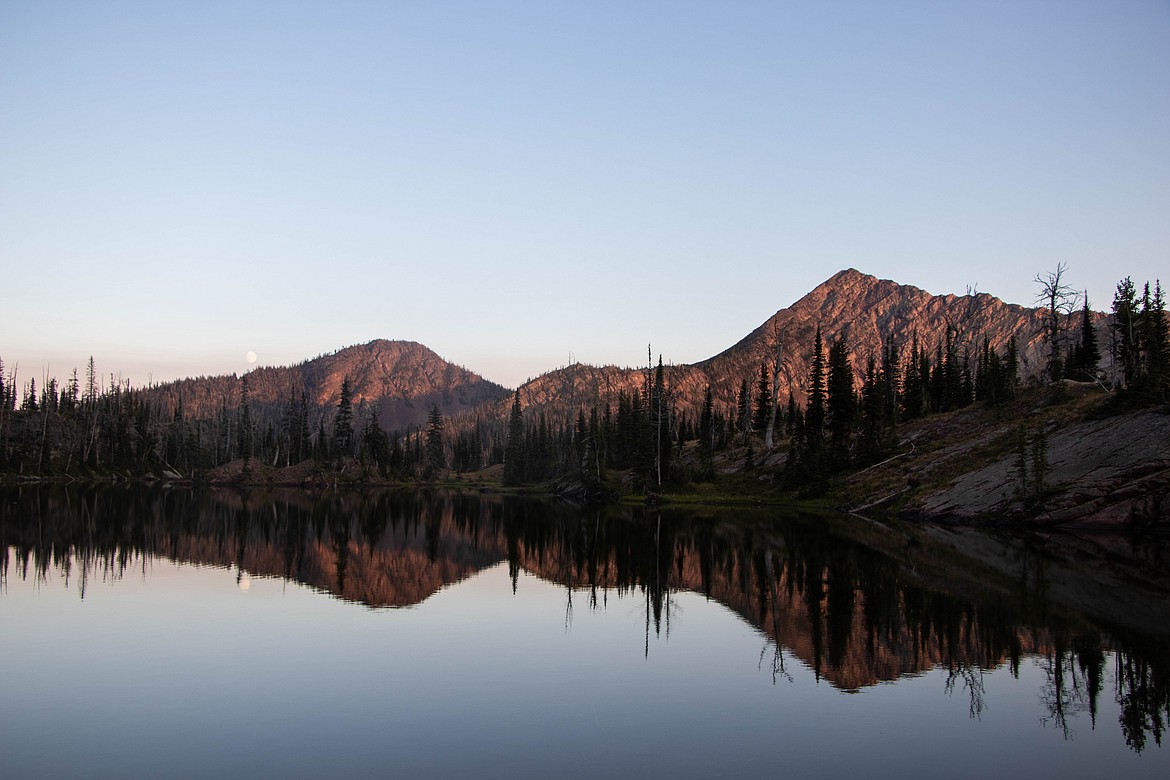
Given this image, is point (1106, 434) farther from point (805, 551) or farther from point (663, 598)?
point (663, 598)

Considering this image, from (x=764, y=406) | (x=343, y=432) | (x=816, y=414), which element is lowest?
(x=343, y=432)

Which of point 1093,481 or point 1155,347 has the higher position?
point 1155,347

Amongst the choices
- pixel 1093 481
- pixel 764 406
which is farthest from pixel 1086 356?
pixel 1093 481

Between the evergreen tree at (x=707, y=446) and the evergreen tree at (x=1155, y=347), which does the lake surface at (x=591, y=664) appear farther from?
the evergreen tree at (x=707, y=446)

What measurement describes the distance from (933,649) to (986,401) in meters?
79.0

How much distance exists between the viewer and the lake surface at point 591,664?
15703 millimetres

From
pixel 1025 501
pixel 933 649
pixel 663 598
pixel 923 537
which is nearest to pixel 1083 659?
pixel 933 649

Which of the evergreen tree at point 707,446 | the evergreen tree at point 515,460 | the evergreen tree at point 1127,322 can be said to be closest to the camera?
the evergreen tree at point 1127,322

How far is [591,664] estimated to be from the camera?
2361 centimetres

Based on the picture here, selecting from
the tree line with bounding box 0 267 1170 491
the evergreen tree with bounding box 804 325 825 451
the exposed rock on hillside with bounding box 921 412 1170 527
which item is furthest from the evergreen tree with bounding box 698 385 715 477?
the exposed rock on hillside with bounding box 921 412 1170 527

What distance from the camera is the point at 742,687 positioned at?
20.9 metres

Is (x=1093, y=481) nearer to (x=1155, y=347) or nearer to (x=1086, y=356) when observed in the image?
(x=1155, y=347)

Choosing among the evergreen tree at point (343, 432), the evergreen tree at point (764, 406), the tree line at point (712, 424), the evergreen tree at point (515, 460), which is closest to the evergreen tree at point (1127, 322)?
the tree line at point (712, 424)

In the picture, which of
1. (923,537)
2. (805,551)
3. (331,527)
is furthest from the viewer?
(331,527)
